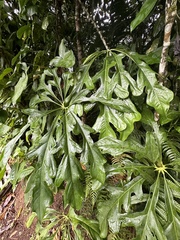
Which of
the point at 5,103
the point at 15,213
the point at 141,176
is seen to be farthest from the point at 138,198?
the point at 15,213

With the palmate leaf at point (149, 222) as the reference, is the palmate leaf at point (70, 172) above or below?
above

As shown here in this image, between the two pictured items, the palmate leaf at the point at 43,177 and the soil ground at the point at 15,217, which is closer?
the palmate leaf at the point at 43,177

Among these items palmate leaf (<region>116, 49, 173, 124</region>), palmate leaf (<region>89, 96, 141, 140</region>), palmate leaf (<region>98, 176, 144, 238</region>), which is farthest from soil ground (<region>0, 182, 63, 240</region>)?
palmate leaf (<region>116, 49, 173, 124</region>)

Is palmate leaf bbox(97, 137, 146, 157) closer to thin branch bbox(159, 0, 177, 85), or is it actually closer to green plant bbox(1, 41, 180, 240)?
green plant bbox(1, 41, 180, 240)

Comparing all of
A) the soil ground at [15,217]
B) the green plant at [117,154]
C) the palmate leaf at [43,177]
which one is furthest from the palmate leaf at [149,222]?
the soil ground at [15,217]

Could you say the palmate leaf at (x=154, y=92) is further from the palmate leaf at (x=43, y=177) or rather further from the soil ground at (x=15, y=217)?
the soil ground at (x=15, y=217)

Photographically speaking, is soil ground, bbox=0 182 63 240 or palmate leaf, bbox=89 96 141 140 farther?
soil ground, bbox=0 182 63 240

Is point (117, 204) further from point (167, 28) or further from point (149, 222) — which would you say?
point (167, 28)

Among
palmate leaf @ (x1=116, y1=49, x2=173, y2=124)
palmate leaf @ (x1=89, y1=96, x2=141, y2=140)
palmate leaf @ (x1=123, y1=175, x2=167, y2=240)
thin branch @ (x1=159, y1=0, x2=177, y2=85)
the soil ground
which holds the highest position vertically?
thin branch @ (x1=159, y1=0, x2=177, y2=85)

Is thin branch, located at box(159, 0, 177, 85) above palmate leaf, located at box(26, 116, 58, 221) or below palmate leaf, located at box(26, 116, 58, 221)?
above

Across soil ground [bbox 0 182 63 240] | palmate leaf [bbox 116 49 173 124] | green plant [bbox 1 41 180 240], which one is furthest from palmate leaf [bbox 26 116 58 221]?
soil ground [bbox 0 182 63 240]

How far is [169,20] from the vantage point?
1.95 ft

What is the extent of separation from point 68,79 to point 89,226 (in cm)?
49

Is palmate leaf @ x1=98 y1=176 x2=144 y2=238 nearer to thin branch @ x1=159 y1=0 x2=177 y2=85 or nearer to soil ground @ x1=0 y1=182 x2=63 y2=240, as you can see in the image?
thin branch @ x1=159 y1=0 x2=177 y2=85
